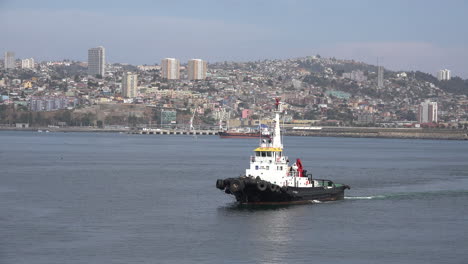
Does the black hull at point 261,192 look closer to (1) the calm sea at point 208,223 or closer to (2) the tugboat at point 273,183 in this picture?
(2) the tugboat at point 273,183

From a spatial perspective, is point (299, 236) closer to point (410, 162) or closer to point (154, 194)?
point (154, 194)

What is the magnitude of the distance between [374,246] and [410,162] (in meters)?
50.6

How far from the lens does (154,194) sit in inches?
1809

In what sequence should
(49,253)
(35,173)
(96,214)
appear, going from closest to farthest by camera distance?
(49,253)
(96,214)
(35,173)

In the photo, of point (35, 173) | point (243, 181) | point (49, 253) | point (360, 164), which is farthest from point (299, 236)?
point (360, 164)

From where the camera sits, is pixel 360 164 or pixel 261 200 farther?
pixel 360 164

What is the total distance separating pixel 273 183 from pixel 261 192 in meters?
1.00

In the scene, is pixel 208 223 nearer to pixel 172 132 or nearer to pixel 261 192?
pixel 261 192

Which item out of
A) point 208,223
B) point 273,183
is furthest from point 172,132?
point 208,223

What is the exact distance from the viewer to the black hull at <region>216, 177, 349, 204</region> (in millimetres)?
38531

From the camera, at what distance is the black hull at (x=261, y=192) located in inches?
1517

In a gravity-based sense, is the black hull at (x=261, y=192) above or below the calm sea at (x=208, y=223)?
above

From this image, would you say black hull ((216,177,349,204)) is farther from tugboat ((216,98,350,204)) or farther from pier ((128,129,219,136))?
pier ((128,129,219,136))

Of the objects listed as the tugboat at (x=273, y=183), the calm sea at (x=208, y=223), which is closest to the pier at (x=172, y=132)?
the calm sea at (x=208, y=223)
